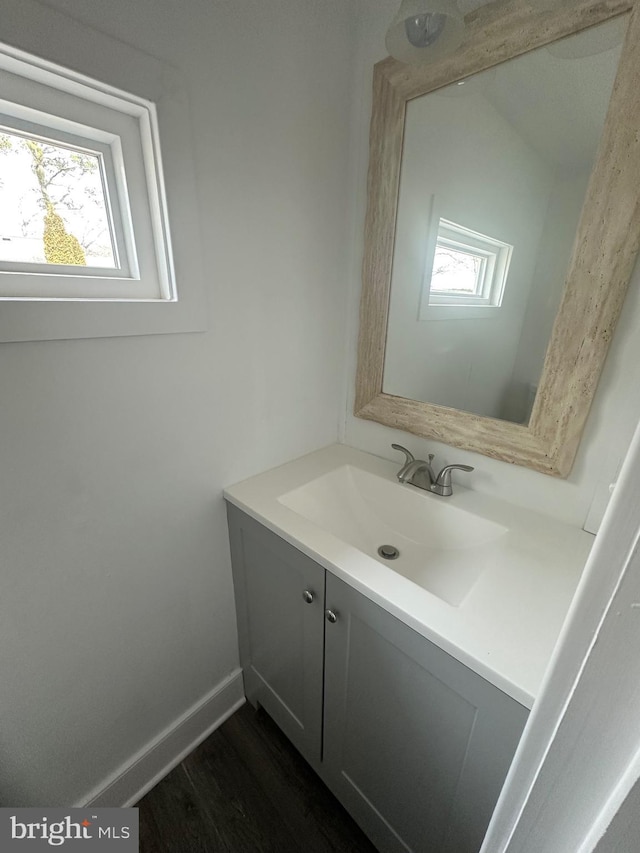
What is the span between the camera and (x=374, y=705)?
2.56 feet

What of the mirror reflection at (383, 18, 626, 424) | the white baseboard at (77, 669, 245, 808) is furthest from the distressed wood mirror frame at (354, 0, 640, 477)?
the white baseboard at (77, 669, 245, 808)

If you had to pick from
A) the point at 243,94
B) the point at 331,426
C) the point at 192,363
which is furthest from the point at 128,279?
the point at 331,426

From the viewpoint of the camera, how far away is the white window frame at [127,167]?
0.57 m

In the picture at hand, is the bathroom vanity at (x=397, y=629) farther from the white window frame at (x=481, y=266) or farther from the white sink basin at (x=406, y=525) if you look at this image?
the white window frame at (x=481, y=266)

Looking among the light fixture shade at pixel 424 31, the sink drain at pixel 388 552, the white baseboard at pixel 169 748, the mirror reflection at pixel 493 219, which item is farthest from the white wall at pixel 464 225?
the white baseboard at pixel 169 748

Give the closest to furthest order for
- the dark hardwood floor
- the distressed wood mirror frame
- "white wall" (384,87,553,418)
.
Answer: the distressed wood mirror frame, "white wall" (384,87,553,418), the dark hardwood floor

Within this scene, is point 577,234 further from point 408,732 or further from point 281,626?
point 281,626

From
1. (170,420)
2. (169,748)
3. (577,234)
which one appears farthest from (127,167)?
(169,748)

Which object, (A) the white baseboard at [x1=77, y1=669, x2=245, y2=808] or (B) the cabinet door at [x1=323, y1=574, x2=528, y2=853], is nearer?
(B) the cabinet door at [x1=323, y1=574, x2=528, y2=853]

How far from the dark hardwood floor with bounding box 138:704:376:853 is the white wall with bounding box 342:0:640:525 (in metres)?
1.06

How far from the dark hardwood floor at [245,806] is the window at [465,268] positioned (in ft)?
5.07

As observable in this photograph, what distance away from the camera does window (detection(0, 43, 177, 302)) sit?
63 centimetres

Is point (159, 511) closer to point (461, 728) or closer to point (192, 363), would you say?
point (192, 363)

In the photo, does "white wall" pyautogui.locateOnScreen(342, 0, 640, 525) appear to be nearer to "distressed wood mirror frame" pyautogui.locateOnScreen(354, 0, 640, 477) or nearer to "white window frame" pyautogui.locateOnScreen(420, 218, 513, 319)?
"distressed wood mirror frame" pyautogui.locateOnScreen(354, 0, 640, 477)
